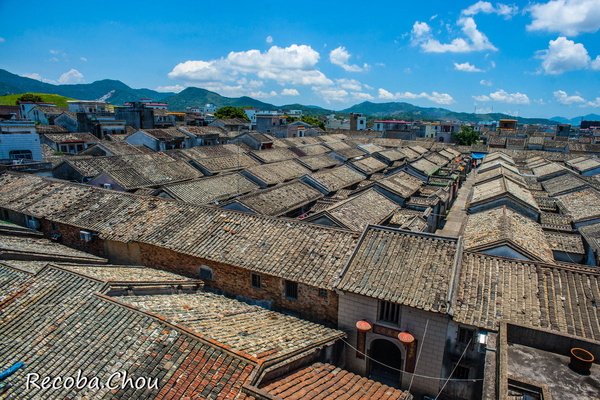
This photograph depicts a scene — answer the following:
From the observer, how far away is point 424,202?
30344 mm

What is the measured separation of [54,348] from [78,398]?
222 cm

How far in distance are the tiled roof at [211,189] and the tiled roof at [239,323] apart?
13.4 meters

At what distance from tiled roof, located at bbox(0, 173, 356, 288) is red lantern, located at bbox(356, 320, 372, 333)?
5.97 ft

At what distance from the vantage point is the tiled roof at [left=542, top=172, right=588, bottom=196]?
34425mm

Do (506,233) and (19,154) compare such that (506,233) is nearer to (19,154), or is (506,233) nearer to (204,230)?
(204,230)

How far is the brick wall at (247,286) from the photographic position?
1411 centimetres

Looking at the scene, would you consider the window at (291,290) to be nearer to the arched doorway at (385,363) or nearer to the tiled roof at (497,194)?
the arched doorway at (385,363)

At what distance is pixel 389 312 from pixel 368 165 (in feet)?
115

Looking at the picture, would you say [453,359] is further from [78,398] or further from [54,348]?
[54,348]

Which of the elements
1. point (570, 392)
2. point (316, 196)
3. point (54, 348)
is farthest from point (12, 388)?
point (316, 196)

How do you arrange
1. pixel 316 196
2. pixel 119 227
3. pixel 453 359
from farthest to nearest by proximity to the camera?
pixel 316 196 < pixel 119 227 < pixel 453 359

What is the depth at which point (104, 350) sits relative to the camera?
10102mm

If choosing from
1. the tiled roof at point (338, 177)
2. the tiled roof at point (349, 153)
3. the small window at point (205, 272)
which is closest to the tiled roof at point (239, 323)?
the small window at point (205, 272)

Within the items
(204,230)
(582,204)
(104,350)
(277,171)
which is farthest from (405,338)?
(582,204)
